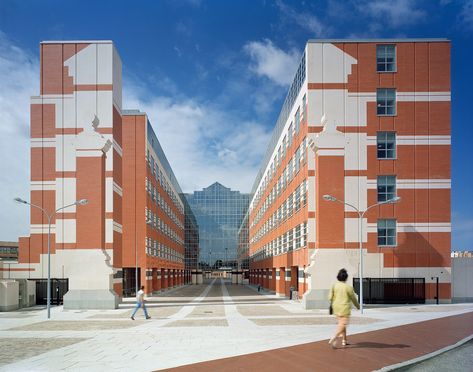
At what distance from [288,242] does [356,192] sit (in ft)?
40.3

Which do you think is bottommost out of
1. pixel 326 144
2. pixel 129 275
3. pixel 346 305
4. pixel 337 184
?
pixel 129 275

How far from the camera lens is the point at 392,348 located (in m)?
14.6

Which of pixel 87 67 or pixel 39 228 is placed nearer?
pixel 87 67

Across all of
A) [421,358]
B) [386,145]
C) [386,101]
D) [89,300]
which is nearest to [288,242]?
[386,145]

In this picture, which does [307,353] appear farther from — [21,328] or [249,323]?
[21,328]

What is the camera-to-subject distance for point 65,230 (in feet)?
113

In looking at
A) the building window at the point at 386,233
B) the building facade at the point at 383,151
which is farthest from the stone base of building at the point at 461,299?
the building window at the point at 386,233

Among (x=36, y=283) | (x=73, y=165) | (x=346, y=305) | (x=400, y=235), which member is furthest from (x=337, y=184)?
(x=36, y=283)

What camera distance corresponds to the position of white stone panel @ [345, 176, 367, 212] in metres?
34.0

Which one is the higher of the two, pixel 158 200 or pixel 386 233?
pixel 158 200

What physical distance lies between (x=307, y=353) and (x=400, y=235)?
22.8 metres

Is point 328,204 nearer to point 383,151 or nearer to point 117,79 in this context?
point 383,151

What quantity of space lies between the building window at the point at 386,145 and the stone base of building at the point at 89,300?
21.0 metres

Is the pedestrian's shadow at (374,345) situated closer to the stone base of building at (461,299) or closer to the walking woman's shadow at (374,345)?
the walking woman's shadow at (374,345)
